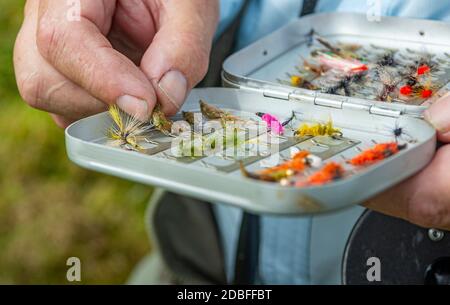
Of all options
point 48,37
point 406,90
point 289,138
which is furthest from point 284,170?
point 48,37

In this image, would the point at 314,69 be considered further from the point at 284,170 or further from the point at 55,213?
the point at 55,213

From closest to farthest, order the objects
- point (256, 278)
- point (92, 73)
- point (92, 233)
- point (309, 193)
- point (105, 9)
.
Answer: point (309, 193)
point (92, 73)
point (105, 9)
point (256, 278)
point (92, 233)

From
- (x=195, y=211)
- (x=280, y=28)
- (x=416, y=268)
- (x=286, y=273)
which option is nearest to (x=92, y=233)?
(x=195, y=211)

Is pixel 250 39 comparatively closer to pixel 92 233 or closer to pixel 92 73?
pixel 92 73

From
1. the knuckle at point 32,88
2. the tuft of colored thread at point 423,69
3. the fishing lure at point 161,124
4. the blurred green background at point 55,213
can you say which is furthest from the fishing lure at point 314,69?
the blurred green background at point 55,213

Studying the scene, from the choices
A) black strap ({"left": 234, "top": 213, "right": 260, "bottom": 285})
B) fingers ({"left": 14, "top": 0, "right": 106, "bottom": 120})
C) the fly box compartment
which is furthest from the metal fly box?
black strap ({"left": 234, "top": 213, "right": 260, "bottom": 285})

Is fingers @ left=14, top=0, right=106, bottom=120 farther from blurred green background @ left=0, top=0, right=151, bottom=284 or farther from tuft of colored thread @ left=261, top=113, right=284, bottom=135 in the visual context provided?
blurred green background @ left=0, top=0, right=151, bottom=284

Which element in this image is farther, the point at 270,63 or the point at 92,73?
the point at 270,63
